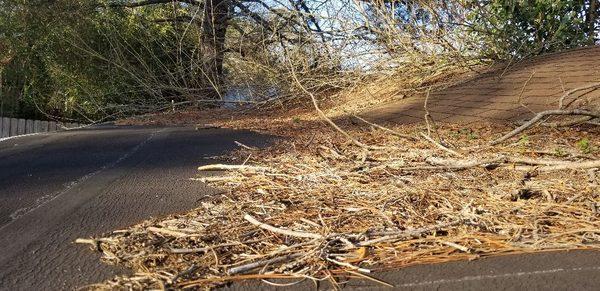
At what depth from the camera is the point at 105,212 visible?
2816mm

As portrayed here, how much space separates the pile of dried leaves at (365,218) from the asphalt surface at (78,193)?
0.54ft

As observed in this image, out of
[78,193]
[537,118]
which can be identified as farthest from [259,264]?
[537,118]

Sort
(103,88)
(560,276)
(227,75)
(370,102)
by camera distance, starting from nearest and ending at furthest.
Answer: (560,276)
(370,102)
(227,75)
(103,88)

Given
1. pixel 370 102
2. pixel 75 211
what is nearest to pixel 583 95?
pixel 370 102

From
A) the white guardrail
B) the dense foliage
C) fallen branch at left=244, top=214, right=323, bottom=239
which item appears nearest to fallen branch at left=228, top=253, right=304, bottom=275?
fallen branch at left=244, top=214, right=323, bottom=239

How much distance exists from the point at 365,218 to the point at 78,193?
5.84ft

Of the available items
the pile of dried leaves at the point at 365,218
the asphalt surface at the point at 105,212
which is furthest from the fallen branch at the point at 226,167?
the asphalt surface at the point at 105,212

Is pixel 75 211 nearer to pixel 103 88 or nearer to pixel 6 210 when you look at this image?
pixel 6 210

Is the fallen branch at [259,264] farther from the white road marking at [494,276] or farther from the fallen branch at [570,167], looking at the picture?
the fallen branch at [570,167]

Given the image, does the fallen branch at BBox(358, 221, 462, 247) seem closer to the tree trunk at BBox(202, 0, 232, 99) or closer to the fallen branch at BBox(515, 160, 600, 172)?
the fallen branch at BBox(515, 160, 600, 172)

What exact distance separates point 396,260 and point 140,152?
3.33 metres

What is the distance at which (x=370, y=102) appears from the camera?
8.81 m

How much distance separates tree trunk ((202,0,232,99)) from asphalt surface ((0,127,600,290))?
6.71m

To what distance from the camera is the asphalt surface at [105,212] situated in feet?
6.26
